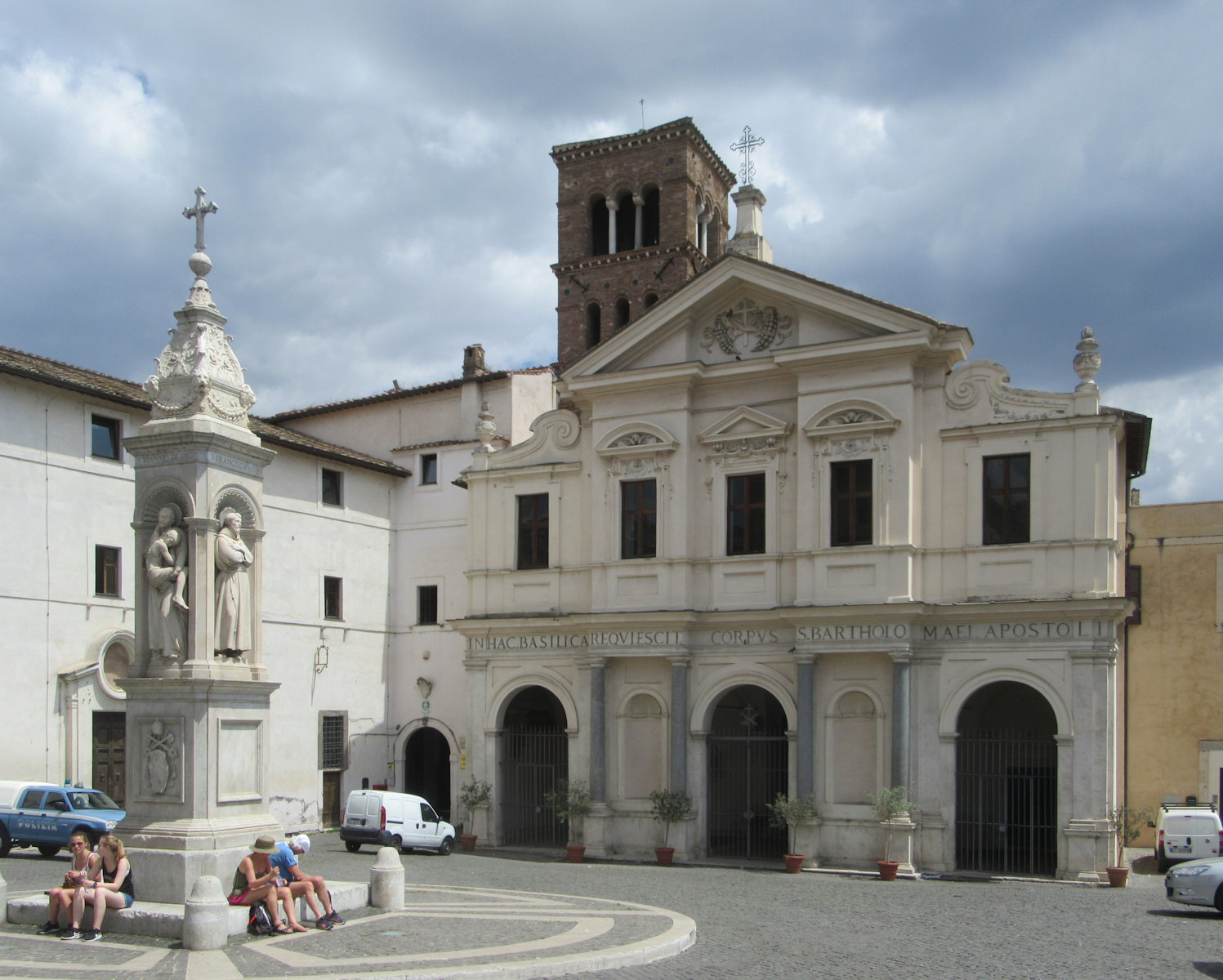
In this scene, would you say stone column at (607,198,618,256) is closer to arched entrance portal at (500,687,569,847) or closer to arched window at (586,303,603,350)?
arched window at (586,303,603,350)

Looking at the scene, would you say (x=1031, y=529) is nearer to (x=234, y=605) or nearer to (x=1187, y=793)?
(x=1187, y=793)

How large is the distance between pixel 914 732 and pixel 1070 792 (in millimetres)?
2821

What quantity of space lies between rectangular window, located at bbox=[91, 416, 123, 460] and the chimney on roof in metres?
14.1

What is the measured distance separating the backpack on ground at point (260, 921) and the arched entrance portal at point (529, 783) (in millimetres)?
14361

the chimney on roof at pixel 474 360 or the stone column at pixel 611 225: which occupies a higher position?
the stone column at pixel 611 225

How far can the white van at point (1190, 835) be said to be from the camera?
898 inches

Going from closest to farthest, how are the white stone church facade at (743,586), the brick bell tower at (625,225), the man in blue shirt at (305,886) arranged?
1. the man in blue shirt at (305,886)
2. the white stone church facade at (743,586)
3. the brick bell tower at (625,225)

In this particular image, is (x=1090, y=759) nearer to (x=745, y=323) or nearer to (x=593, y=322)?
(x=745, y=323)

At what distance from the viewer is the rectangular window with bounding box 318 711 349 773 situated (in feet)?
100

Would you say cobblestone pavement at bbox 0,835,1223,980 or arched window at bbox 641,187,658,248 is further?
arched window at bbox 641,187,658,248

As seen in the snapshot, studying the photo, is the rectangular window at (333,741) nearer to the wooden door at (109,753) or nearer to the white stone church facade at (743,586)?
the white stone church facade at (743,586)

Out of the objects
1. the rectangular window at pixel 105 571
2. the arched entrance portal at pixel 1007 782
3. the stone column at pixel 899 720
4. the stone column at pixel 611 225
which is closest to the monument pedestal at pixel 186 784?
the stone column at pixel 899 720

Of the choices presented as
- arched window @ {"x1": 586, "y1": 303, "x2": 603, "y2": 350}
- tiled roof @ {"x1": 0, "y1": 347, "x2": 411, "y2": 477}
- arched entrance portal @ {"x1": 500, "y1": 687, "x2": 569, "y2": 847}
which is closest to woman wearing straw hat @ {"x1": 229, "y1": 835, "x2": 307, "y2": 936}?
tiled roof @ {"x1": 0, "y1": 347, "x2": 411, "y2": 477}

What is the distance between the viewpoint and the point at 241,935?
12.3 metres
